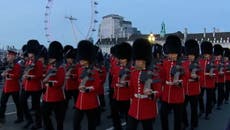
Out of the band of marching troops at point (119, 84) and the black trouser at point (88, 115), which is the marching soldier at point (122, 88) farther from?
the black trouser at point (88, 115)

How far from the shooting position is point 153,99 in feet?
23.8

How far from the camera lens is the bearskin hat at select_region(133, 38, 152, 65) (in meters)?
7.58

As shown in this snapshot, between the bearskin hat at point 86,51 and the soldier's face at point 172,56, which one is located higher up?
the bearskin hat at point 86,51

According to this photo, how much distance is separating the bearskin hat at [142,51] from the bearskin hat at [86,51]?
2.98ft

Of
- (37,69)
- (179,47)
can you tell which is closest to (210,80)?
(179,47)

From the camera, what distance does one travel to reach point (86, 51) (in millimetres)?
8328

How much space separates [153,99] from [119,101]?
8.12 ft

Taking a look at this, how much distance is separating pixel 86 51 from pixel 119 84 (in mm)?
1487


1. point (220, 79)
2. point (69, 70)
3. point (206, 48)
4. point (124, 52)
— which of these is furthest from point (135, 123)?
point (220, 79)

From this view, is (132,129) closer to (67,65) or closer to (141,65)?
(141,65)

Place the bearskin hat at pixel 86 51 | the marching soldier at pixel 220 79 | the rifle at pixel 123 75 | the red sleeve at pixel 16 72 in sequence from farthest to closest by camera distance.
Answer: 1. the marching soldier at pixel 220 79
2. the red sleeve at pixel 16 72
3. the rifle at pixel 123 75
4. the bearskin hat at pixel 86 51

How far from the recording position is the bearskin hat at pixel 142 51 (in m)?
7.58

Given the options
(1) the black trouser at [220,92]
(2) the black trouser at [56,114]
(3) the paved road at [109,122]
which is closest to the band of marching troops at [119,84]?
(2) the black trouser at [56,114]

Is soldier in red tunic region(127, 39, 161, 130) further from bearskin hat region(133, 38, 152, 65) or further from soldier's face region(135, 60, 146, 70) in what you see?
bearskin hat region(133, 38, 152, 65)
